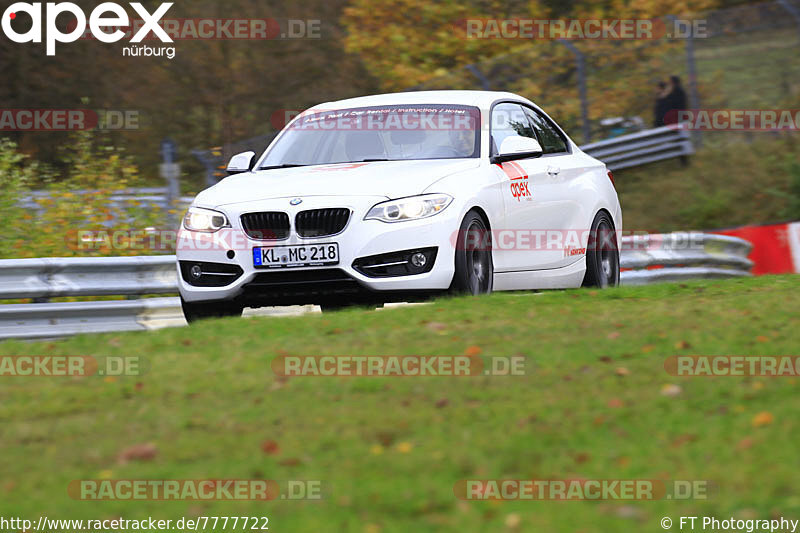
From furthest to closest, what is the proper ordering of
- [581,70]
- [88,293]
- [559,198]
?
[581,70] < [88,293] < [559,198]

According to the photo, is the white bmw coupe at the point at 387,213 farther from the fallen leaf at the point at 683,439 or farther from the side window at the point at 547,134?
the fallen leaf at the point at 683,439

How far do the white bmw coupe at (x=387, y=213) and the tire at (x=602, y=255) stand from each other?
217mm

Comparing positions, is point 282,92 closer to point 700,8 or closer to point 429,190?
point 700,8

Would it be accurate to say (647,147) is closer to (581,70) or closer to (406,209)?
(581,70)

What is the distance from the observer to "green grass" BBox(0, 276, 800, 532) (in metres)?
4.48

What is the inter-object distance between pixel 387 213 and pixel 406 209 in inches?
5.2

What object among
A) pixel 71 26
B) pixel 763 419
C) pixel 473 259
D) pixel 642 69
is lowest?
pixel 763 419

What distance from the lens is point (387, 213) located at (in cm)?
870

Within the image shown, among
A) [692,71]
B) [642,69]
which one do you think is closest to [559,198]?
[692,71]

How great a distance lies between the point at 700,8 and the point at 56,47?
60.0ft

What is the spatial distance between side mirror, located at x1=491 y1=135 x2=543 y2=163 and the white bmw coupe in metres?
0.01

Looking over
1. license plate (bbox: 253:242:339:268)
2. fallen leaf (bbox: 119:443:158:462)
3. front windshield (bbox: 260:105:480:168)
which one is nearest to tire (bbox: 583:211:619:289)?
front windshield (bbox: 260:105:480:168)

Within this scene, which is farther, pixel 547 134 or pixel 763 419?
pixel 547 134

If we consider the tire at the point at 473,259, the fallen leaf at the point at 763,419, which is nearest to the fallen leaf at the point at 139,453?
the fallen leaf at the point at 763,419
